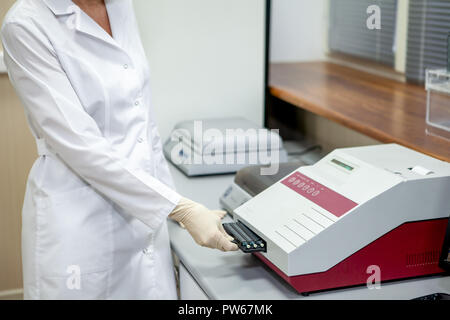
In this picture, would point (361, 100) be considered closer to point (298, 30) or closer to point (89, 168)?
point (298, 30)

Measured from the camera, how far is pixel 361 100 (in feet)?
6.95

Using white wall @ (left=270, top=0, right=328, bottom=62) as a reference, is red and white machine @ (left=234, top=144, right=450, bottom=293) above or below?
below

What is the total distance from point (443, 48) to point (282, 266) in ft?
4.78

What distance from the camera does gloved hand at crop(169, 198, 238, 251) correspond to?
129 cm

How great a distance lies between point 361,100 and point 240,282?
1.11m

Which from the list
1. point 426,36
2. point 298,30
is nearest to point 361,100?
point 426,36

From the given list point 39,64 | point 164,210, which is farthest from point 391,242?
point 39,64

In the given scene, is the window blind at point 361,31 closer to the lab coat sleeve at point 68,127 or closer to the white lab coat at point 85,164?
the white lab coat at point 85,164

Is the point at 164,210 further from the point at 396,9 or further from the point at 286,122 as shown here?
the point at 396,9

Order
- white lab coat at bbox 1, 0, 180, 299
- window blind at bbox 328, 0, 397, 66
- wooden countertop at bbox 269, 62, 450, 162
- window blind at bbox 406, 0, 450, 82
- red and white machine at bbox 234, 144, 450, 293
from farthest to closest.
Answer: window blind at bbox 328, 0, 397, 66 → window blind at bbox 406, 0, 450, 82 → wooden countertop at bbox 269, 62, 450, 162 → white lab coat at bbox 1, 0, 180, 299 → red and white machine at bbox 234, 144, 450, 293

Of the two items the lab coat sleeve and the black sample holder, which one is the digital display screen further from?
the lab coat sleeve

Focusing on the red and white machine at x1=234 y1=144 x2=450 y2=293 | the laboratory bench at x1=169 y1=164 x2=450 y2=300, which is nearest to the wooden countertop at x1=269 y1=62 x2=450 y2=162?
the red and white machine at x1=234 y1=144 x2=450 y2=293

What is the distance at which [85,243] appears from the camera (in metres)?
1.33

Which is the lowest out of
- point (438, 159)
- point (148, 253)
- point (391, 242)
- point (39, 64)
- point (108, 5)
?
point (148, 253)
